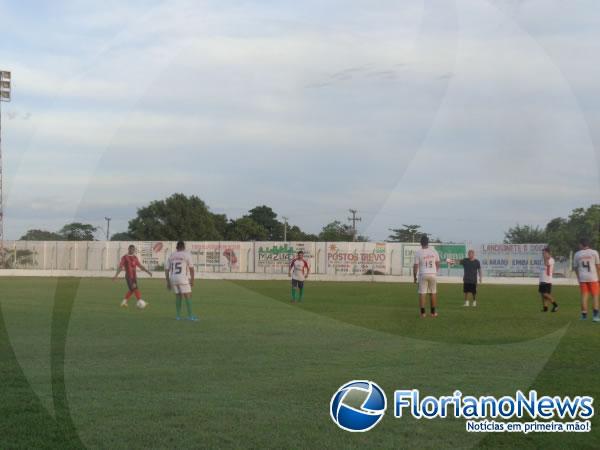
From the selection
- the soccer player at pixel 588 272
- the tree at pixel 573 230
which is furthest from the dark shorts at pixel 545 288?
the tree at pixel 573 230

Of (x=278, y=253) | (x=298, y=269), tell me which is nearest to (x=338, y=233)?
(x=278, y=253)

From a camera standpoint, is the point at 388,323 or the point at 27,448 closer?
the point at 27,448

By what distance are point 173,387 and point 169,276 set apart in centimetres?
1153

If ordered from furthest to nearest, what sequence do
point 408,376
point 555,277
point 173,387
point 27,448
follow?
point 555,277 → point 408,376 → point 173,387 → point 27,448

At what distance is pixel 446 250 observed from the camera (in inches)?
2640

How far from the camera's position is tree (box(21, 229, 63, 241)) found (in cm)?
7581

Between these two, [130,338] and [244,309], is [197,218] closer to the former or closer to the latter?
[244,309]

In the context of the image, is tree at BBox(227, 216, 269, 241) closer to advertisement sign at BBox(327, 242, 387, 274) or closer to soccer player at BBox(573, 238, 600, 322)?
advertisement sign at BBox(327, 242, 387, 274)

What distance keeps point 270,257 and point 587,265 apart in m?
51.5

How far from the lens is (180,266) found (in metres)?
20.9

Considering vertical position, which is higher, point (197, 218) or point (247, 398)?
point (197, 218)

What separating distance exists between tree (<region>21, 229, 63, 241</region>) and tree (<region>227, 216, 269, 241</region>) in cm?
2361

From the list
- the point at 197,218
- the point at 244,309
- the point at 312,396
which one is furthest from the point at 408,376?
the point at 197,218

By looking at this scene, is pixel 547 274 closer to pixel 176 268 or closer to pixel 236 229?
pixel 176 268
